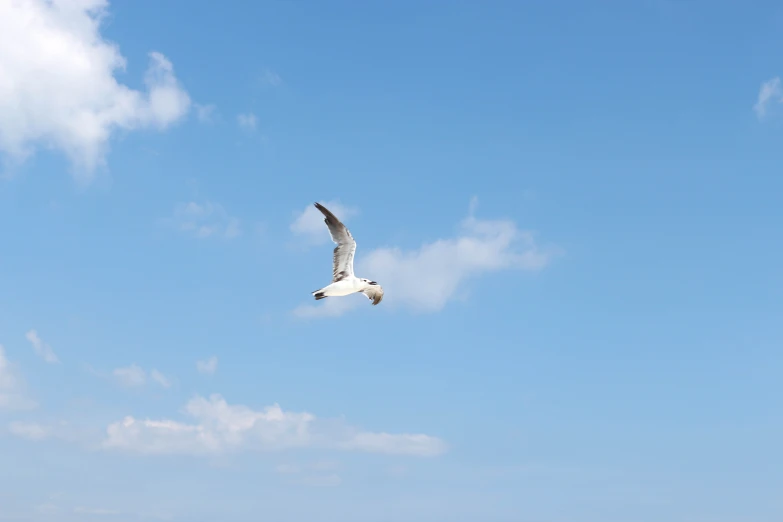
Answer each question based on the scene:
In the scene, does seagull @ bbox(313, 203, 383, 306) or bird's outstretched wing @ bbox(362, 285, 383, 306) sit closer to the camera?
seagull @ bbox(313, 203, 383, 306)

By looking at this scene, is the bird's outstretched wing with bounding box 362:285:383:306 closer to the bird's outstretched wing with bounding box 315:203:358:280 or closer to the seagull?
the seagull

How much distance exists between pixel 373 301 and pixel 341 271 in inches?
183

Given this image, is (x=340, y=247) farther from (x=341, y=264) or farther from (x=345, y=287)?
(x=345, y=287)

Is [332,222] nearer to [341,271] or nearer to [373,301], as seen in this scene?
[341,271]

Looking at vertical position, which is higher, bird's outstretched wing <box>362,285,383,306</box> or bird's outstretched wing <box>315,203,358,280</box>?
bird's outstretched wing <box>315,203,358,280</box>

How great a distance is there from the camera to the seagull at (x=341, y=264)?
2138 inches

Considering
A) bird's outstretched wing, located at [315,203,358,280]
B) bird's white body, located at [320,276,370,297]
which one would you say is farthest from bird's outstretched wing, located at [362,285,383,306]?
bird's outstretched wing, located at [315,203,358,280]

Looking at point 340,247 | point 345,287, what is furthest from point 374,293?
point 340,247

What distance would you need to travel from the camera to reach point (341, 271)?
56094 mm

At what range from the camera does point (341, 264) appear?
5591 cm

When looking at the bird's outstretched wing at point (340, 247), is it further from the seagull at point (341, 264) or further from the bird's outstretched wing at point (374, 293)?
the bird's outstretched wing at point (374, 293)

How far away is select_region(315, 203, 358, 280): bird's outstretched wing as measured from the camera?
54188 millimetres

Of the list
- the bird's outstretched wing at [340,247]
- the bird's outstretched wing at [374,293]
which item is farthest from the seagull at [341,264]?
the bird's outstretched wing at [374,293]

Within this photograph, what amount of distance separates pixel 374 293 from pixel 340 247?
579cm
